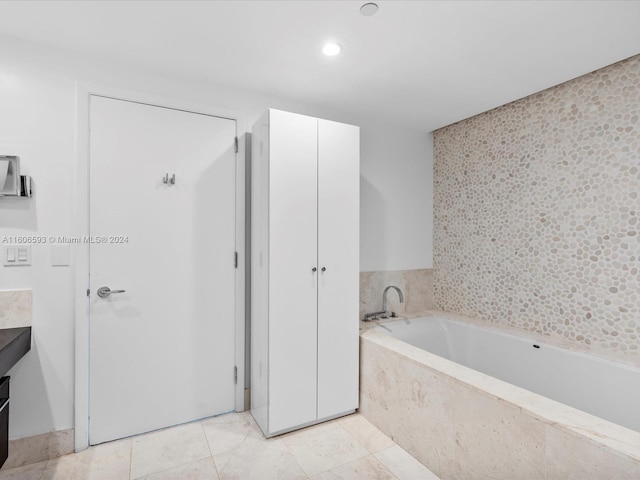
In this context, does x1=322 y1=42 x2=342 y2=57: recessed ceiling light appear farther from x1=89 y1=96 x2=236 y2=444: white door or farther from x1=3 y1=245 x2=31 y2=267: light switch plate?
x1=3 y1=245 x2=31 y2=267: light switch plate

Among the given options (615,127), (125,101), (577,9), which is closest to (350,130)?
(577,9)

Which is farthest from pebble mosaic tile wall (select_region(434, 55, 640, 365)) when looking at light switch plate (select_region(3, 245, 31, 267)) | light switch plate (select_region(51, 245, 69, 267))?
light switch plate (select_region(3, 245, 31, 267))

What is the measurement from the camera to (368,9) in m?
1.56

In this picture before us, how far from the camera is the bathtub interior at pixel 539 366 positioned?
1889 millimetres

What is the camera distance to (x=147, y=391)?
2113 millimetres

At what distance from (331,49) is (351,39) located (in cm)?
14

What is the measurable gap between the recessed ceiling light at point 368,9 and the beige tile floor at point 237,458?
2.39 meters

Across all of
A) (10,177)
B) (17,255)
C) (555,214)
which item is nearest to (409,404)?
(555,214)

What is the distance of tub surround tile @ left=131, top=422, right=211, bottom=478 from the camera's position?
5.97ft

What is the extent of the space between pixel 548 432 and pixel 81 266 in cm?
251

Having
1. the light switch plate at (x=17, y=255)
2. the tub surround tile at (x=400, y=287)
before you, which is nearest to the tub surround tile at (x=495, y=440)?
Result: the tub surround tile at (x=400, y=287)

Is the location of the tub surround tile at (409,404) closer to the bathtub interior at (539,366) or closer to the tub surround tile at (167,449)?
the bathtub interior at (539,366)

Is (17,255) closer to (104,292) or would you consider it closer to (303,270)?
(104,292)

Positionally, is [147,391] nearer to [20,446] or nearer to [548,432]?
[20,446]
